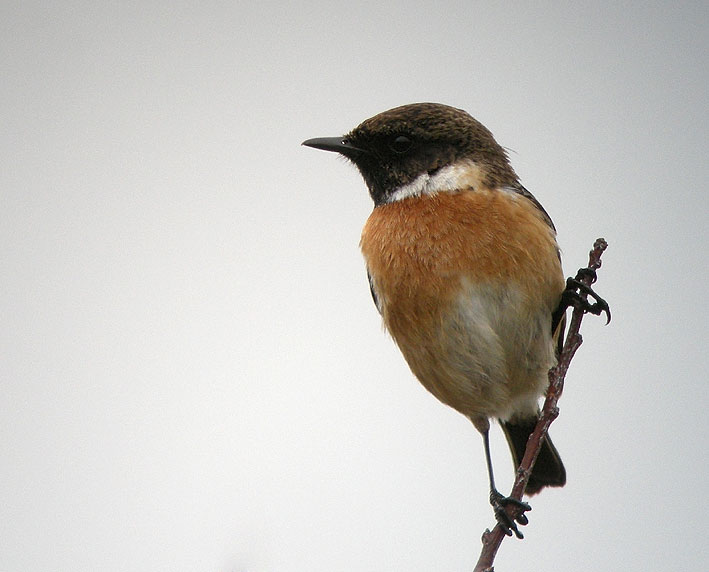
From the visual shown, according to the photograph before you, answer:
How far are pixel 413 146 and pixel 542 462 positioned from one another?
2200 mm

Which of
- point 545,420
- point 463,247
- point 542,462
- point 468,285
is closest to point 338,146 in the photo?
point 463,247

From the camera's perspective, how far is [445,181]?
5.04 meters

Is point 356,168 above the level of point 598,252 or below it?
above

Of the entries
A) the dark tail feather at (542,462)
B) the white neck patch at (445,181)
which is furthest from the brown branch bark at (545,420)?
the dark tail feather at (542,462)

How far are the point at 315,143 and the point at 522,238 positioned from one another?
1.40m

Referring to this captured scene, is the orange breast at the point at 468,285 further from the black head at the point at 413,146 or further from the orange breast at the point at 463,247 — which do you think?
the black head at the point at 413,146

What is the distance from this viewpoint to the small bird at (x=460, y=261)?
15.2 feet

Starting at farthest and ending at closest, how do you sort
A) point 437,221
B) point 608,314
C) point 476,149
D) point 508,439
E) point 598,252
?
1. point 508,439
2. point 476,149
3. point 437,221
4. point 608,314
5. point 598,252

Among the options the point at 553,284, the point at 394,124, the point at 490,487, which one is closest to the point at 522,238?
the point at 553,284

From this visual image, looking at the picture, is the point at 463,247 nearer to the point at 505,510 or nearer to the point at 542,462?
the point at 505,510

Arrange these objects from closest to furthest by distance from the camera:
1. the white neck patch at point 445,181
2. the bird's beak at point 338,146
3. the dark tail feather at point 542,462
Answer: the white neck patch at point 445,181 < the bird's beak at point 338,146 < the dark tail feather at point 542,462

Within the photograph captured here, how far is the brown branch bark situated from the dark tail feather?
1591 mm

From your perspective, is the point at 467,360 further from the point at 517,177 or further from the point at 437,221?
the point at 517,177

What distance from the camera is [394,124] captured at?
5.23 meters
